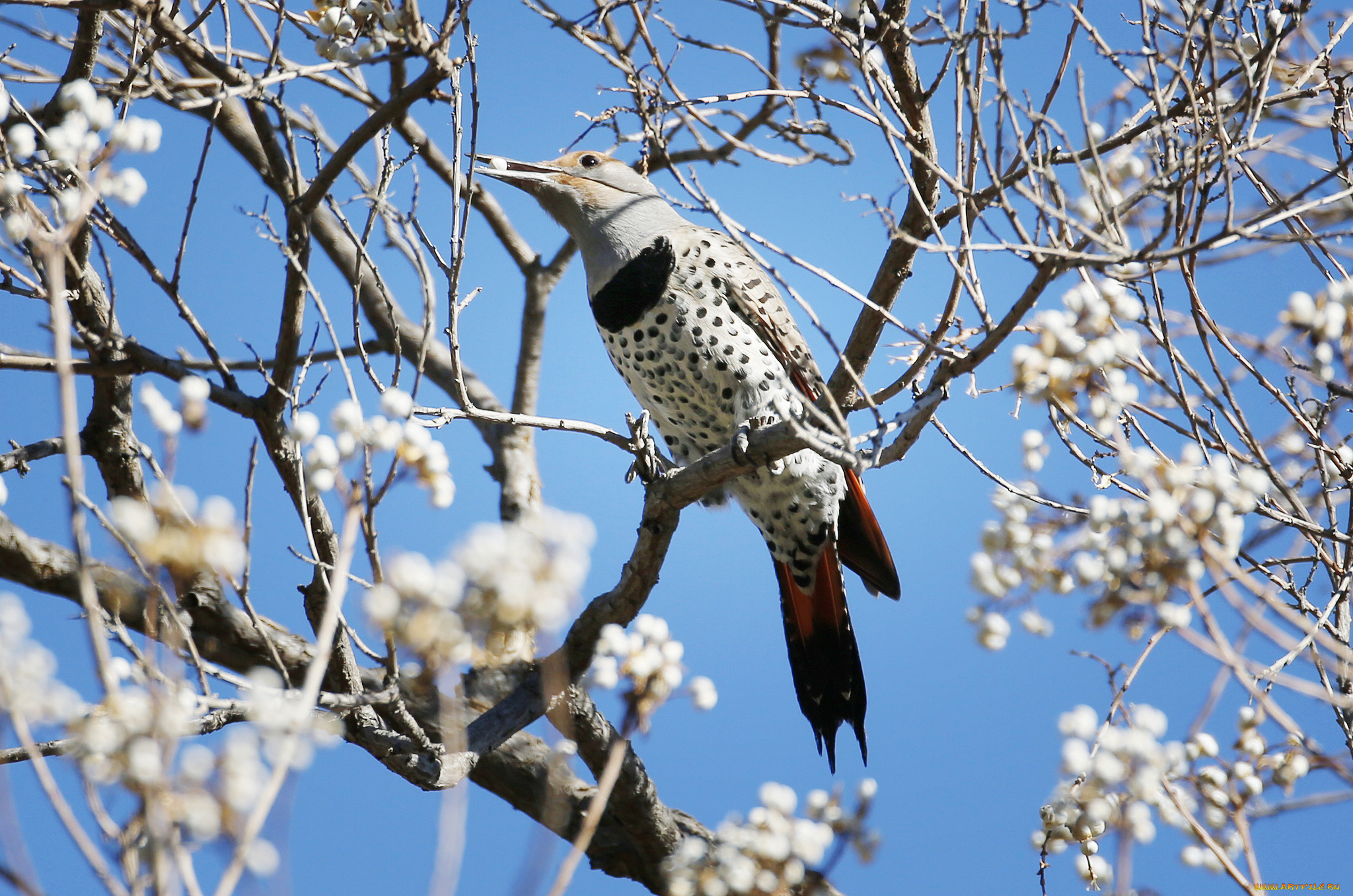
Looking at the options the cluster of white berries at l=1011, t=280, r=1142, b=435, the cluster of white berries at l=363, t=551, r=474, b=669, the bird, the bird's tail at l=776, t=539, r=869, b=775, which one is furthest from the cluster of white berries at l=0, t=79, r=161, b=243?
the bird's tail at l=776, t=539, r=869, b=775

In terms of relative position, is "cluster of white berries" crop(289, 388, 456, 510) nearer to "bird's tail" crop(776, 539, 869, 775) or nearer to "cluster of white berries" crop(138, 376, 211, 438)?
"cluster of white berries" crop(138, 376, 211, 438)

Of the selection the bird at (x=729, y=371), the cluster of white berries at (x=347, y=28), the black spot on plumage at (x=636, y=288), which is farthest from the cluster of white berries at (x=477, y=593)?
the black spot on plumage at (x=636, y=288)

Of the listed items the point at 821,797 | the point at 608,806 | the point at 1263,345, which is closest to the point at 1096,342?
the point at 1263,345

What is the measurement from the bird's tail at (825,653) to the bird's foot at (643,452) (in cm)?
119

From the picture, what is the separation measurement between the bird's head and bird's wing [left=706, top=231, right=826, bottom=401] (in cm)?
33

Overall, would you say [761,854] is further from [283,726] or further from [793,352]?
[793,352]

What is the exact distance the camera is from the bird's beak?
4.33m

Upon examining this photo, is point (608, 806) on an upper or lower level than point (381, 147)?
lower

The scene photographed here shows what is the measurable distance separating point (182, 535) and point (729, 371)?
2.78m

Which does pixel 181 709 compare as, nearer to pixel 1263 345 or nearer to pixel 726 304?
pixel 1263 345

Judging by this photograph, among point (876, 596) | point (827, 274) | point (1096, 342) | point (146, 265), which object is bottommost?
point (146, 265)

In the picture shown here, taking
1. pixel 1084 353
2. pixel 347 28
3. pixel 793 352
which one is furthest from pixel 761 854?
pixel 793 352

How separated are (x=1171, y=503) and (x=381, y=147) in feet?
6.47

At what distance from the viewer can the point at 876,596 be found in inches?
171
